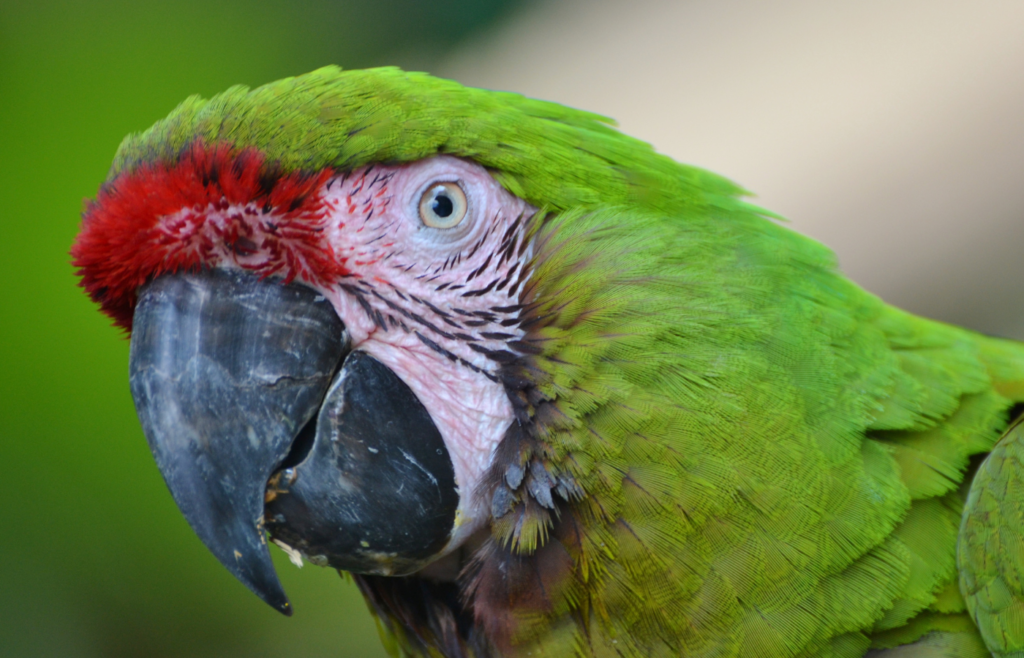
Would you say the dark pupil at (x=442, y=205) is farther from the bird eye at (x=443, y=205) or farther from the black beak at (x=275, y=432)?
the black beak at (x=275, y=432)

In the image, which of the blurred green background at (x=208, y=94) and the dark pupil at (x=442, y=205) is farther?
the blurred green background at (x=208, y=94)

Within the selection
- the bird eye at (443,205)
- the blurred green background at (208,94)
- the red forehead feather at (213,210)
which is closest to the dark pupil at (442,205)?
the bird eye at (443,205)

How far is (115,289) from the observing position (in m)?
1.17

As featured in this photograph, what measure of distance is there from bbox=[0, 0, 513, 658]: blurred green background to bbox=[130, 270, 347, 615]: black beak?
1.99 metres

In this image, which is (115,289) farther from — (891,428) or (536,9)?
(536,9)

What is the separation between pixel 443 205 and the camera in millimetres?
1163

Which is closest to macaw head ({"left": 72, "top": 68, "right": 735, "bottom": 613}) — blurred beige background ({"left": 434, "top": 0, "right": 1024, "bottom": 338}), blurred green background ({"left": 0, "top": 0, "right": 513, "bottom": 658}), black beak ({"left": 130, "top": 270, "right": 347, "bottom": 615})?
black beak ({"left": 130, "top": 270, "right": 347, "bottom": 615})

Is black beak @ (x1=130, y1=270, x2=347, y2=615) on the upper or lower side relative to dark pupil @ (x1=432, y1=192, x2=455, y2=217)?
lower

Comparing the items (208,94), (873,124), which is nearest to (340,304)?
(208,94)

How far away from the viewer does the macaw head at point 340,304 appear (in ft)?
3.54

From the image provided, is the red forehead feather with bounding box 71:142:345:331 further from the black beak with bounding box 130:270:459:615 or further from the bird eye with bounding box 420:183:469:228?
the bird eye with bounding box 420:183:469:228

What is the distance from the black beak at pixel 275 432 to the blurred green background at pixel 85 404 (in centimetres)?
201

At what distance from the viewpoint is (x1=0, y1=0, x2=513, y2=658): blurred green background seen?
2.84 m

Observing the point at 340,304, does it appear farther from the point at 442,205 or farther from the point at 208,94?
the point at 208,94
